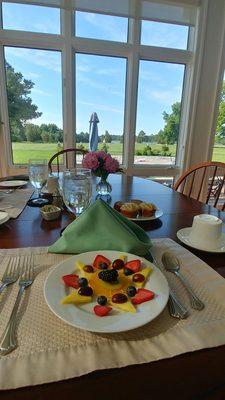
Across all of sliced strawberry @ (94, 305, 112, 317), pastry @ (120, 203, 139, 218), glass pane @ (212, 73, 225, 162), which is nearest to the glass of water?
Result: pastry @ (120, 203, 139, 218)

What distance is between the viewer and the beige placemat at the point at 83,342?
0.34 meters

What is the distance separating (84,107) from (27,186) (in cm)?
196

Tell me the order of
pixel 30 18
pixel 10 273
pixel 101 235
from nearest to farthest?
pixel 10 273 < pixel 101 235 < pixel 30 18

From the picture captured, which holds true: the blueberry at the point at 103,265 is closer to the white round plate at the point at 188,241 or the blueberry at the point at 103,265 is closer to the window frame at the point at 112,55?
the white round plate at the point at 188,241

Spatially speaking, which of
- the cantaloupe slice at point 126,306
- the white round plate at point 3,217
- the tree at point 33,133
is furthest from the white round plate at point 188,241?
the tree at point 33,133

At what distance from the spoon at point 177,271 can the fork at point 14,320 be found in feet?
1.03

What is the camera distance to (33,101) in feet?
9.66

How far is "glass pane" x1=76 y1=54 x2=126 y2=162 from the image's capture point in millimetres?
2963

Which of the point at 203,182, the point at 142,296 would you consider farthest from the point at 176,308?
the point at 203,182

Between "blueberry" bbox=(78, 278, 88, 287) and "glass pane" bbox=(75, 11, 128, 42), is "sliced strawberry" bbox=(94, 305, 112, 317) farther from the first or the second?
"glass pane" bbox=(75, 11, 128, 42)

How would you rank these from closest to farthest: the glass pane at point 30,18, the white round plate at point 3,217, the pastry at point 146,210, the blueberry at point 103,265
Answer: the blueberry at point 103,265
the white round plate at point 3,217
the pastry at point 146,210
the glass pane at point 30,18

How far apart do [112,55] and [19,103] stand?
1247 millimetres

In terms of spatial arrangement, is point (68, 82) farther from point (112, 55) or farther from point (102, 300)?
point (102, 300)

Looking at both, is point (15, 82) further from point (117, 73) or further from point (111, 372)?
point (111, 372)
